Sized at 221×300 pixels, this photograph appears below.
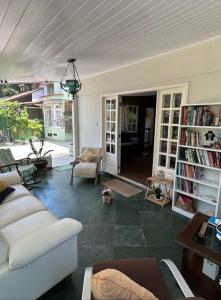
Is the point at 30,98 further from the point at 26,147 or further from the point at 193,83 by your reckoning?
the point at 193,83

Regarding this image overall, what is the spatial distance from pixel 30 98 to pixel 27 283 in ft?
39.5

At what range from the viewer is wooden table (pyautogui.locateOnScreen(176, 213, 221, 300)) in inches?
62.3

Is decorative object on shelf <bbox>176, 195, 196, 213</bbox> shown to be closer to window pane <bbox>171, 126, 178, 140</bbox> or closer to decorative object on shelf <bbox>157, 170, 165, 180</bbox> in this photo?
decorative object on shelf <bbox>157, 170, 165, 180</bbox>

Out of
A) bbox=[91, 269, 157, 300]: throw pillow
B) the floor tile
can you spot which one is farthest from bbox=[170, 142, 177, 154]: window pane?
bbox=[91, 269, 157, 300]: throw pillow

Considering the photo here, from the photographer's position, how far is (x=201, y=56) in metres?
2.77

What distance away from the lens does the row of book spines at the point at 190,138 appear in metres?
2.84

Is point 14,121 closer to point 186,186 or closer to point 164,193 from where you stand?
point 164,193

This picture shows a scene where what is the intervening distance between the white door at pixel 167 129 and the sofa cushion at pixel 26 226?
2.33m

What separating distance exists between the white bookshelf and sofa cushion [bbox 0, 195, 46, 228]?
7.09 feet

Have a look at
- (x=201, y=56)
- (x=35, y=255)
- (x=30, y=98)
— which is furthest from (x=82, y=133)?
(x=30, y=98)

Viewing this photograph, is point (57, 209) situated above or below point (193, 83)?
below

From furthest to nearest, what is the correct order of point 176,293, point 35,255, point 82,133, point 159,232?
point 82,133 < point 159,232 < point 176,293 < point 35,255

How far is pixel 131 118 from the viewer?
24.2 ft

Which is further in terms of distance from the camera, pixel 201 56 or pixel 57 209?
pixel 57 209
